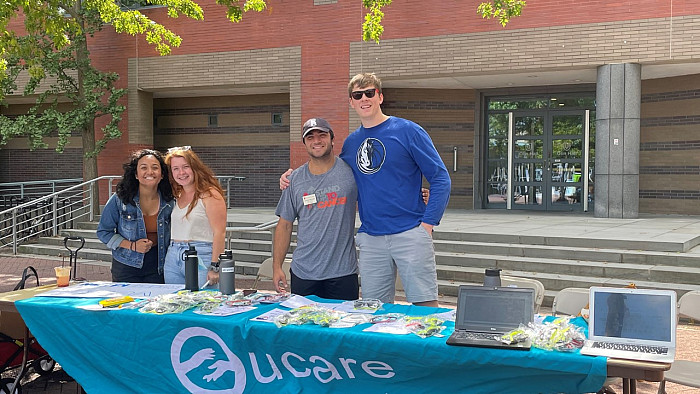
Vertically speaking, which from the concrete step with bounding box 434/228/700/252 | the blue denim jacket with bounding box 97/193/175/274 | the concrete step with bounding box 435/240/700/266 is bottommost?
the concrete step with bounding box 435/240/700/266

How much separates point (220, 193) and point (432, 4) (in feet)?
35.3

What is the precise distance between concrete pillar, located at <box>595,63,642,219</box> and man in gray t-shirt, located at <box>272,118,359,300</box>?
10494 mm

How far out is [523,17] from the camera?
13281mm

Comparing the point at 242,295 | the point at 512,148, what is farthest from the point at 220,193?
the point at 512,148

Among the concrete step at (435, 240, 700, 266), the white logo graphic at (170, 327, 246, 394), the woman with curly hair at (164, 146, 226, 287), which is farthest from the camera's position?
the concrete step at (435, 240, 700, 266)

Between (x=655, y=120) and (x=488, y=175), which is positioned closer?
(x=655, y=120)

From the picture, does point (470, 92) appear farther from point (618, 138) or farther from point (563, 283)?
point (563, 283)

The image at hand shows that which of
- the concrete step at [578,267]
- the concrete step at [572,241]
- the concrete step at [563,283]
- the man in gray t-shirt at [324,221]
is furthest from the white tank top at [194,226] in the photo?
the concrete step at [572,241]

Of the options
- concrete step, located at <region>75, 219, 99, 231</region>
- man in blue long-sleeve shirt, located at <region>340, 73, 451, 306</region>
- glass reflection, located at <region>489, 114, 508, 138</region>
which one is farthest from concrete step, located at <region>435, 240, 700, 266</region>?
concrete step, located at <region>75, 219, 99, 231</region>

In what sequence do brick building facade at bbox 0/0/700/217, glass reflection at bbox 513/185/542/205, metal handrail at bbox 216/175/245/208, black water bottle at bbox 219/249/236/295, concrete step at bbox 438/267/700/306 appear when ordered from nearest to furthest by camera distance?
black water bottle at bbox 219/249/236/295
concrete step at bbox 438/267/700/306
brick building facade at bbox 0/0/700/217
glass reflection at bbox 513/185/542/205
metal handrail at bbox 216/175/245/208

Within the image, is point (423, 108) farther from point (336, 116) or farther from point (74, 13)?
point (74, 13)

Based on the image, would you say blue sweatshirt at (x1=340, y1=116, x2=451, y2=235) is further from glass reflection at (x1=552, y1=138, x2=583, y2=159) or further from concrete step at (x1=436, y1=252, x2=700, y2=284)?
glass reflection at (x1=552, y1=138, x2=583, y2=159)

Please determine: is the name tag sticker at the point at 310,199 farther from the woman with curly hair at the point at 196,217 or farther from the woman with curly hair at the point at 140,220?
the woman with curly hair at the point at 140,220

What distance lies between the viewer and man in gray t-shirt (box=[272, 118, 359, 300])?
3.96 m
